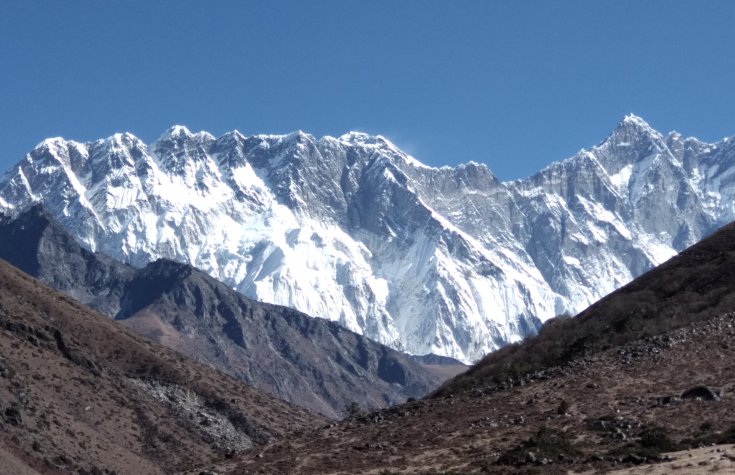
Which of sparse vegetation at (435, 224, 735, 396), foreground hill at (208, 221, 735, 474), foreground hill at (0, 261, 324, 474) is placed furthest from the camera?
foreground hill at (0, 261, 324, 474)

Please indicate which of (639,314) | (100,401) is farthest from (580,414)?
(100,401)

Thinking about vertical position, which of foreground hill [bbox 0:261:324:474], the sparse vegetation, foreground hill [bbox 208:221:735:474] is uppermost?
foreground hill [bbox 0:261:324:474]

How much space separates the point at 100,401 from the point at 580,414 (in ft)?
341

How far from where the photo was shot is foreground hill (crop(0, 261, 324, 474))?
130m

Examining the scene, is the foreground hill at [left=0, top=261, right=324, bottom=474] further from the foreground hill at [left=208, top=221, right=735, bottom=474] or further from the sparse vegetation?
the foreground hill at [left=208, top=221, right=735, bottom=474]

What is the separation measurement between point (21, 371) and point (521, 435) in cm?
9616

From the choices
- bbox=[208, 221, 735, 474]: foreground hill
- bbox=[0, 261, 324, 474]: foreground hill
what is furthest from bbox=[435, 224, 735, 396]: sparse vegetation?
bbox=[0, 261, 324, 474]: foreground hill

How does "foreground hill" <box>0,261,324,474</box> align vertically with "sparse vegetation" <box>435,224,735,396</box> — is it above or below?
above

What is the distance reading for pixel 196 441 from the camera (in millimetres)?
164625

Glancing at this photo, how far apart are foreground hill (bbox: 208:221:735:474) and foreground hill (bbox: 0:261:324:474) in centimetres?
4648

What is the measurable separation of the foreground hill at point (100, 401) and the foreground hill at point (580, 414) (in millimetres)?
46482

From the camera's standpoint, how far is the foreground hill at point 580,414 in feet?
177

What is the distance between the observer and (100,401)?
156 meters

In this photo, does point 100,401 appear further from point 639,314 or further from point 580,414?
point 580,414
